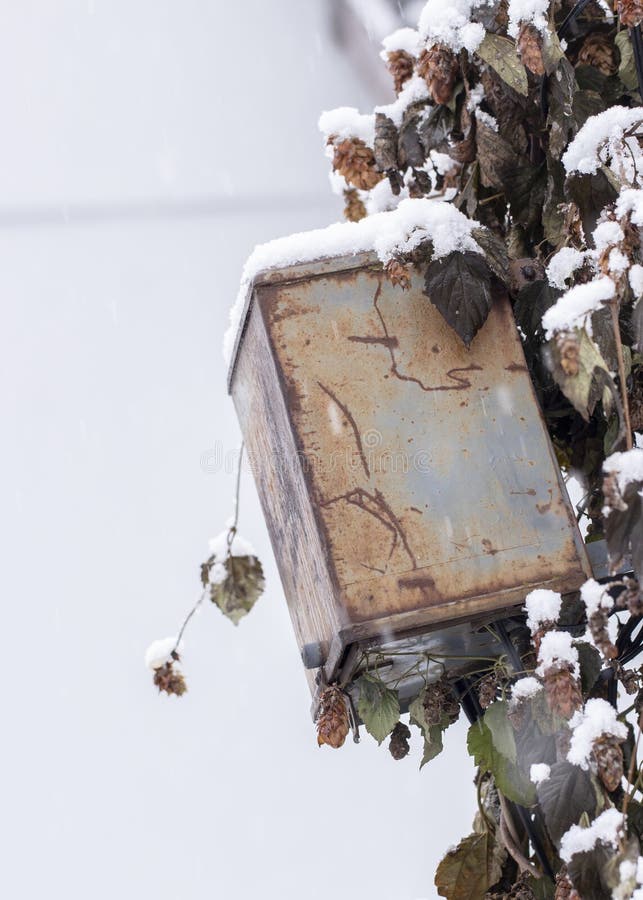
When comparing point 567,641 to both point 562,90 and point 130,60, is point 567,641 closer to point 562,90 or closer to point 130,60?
point 562,90

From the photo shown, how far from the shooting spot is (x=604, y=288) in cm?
81

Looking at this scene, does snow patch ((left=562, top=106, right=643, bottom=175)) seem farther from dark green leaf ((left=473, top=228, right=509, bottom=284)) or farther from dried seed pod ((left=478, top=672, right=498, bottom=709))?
dried seed pod ((left=478, top=672, right=498, bottom=709))

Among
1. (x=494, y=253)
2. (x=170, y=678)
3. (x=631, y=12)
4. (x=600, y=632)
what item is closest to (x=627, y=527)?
(x=600, y=632)

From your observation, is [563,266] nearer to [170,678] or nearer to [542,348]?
[542,348]

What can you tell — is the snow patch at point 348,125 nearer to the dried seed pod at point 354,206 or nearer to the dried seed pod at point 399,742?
the dried seed pod at point 354,206

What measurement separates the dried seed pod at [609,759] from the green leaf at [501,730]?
0.12 m

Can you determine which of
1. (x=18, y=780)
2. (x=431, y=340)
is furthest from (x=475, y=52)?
(x=18, y=780)

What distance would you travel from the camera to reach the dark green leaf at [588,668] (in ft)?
2.97

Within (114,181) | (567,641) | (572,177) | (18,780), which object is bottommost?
(18,780)

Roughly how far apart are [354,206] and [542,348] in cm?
51

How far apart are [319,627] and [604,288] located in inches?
15.7

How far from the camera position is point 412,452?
908mm

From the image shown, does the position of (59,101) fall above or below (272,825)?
above

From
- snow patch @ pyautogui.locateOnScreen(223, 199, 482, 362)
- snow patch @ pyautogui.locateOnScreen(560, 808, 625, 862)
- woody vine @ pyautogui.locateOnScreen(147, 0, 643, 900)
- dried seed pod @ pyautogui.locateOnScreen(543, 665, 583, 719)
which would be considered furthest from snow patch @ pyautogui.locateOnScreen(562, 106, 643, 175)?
snow patch @ pyautogui.locateOnScreen(560, 808, 625, 862)
